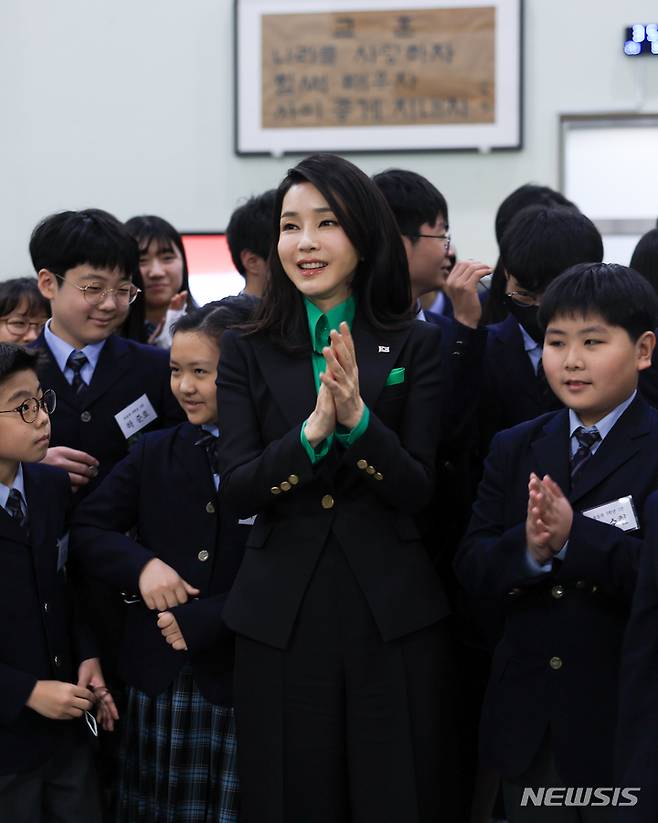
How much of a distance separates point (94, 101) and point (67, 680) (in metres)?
3.83

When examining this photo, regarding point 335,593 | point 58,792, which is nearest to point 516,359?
point 335,593

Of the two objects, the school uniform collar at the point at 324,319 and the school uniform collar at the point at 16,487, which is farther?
the school uniform collar at the point at 16,487

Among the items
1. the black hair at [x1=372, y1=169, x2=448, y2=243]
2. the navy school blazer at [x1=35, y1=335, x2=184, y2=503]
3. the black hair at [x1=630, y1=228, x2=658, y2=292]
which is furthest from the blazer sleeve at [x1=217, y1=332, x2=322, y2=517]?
the black hair at [x1=630, y1=228, x2=658, y2=292]

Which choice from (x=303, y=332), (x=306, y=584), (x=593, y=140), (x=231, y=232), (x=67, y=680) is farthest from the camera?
(x=593, y=140)

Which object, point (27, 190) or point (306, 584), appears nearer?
point (306, 584)

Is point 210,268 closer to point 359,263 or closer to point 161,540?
point 161,540

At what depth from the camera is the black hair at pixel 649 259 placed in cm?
230

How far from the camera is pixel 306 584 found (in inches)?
67.3

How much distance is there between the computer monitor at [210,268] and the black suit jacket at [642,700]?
3002 mm

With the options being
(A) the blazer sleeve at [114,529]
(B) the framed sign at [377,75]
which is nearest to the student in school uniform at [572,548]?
(A) the blazer sleeve at [114,529]

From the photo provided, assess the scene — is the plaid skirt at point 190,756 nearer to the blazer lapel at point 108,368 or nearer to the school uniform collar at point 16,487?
the school uniform collar at point 16,487

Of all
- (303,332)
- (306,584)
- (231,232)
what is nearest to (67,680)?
(306,584)

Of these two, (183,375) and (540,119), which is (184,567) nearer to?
(183,375)

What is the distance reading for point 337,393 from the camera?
5.29 ft
